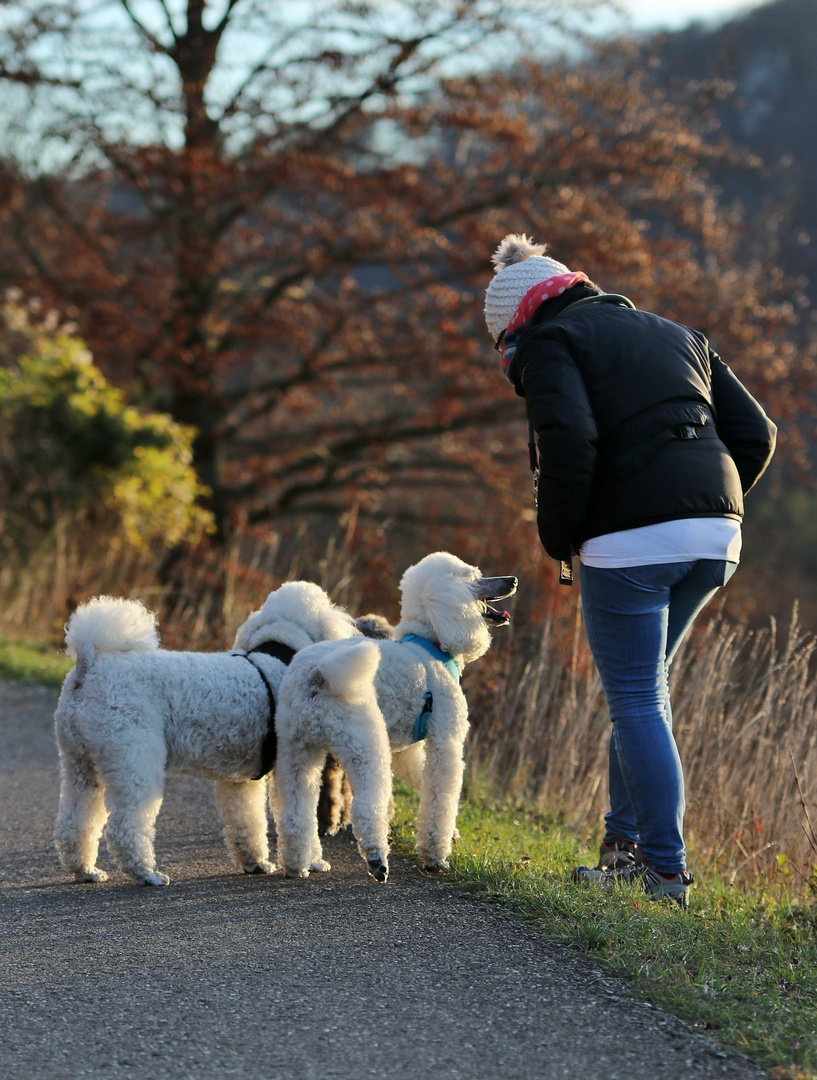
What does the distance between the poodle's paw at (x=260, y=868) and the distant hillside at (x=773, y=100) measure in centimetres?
1267

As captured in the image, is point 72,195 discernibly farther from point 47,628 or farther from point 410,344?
point 47,628

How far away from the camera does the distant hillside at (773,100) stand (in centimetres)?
1873

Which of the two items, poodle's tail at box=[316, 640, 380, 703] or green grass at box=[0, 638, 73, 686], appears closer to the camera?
poodle's tail at box=[316, 640, 380, 703]

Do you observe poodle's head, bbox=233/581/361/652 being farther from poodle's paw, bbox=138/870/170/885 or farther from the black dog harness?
poodle's paw, bbox=138/870/170/885

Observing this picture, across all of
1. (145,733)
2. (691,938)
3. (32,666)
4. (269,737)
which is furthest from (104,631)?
(32,666)

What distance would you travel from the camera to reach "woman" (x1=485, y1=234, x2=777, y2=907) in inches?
149

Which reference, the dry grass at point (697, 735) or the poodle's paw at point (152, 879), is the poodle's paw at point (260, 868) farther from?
the dry grass at point (697, 735)

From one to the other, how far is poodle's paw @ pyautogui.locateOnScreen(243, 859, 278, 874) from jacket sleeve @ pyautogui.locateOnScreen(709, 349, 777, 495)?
7.67 ft

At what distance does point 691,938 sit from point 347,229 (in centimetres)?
1145

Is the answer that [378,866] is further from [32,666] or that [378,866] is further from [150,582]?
[150,582]

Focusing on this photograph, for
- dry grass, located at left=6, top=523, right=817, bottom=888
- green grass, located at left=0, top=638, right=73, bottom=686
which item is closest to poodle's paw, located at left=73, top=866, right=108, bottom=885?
dry grass, located at left=6, top=523, right=817, bottom=888

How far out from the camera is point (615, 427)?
12.5 feet

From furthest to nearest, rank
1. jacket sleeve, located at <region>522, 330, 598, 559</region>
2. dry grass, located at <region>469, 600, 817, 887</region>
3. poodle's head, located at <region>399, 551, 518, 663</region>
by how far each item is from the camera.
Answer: dry grass, located at <region>469, 600, 817, 887</region>, poodle's head, located at <region>399, 551, 518, 663</region>, jacket sleeve, located at <region>522, 330, 598, 559</region>

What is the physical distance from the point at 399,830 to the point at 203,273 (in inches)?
411
